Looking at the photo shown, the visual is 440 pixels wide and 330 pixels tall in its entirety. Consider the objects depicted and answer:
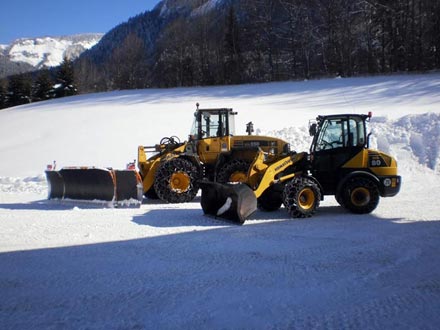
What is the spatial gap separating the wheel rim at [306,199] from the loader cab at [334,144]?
34.8 inches

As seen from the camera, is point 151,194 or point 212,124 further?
point 212,124

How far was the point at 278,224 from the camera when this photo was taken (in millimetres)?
7574

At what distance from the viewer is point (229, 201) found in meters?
7.79

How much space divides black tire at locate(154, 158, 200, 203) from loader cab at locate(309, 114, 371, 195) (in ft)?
10.2

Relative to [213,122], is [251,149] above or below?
below

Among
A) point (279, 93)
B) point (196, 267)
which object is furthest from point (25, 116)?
point (196, 267)

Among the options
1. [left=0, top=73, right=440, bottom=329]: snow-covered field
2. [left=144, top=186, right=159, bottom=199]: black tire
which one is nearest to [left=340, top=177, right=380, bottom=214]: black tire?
[left=0, top=73, right=440, bottom=329]: snow-covered field

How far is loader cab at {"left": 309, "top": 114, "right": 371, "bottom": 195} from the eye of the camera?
8.88m

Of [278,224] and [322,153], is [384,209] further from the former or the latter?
[278,224]

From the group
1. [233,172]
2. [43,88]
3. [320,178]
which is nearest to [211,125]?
[233,172]

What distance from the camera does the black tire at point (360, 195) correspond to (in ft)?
27.8

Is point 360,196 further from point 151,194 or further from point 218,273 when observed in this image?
point 151,194

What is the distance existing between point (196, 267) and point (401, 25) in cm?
3762

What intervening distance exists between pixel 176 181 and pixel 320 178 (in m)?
3.51
